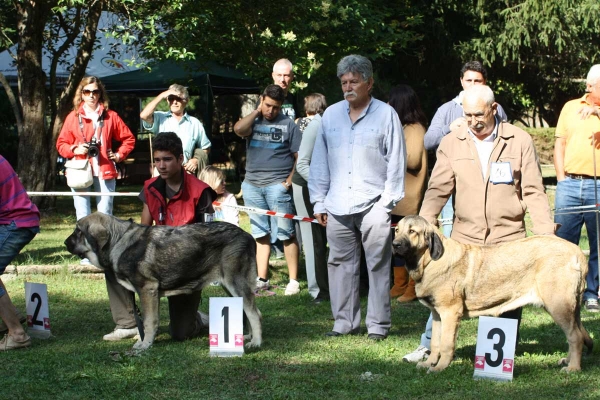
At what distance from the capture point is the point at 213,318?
19.8 feet

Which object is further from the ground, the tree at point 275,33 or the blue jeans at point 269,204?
the tree at point 275,33

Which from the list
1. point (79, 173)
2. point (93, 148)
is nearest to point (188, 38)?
point (93, 148)

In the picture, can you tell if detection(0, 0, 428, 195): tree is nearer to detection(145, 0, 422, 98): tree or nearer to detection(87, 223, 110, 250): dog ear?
detection(145, 0, 422, 98): tree

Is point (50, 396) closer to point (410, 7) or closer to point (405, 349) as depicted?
point (405, 349)

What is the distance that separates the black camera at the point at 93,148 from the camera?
9852mm

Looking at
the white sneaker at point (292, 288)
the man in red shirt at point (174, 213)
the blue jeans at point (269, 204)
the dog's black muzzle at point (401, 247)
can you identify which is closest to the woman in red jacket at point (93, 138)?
the blue jeans at point (269, 204)

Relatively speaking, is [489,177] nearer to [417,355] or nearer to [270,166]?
[417,355]

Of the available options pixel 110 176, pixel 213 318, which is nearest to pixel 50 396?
pixel 213 318

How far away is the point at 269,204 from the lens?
8.78 metres

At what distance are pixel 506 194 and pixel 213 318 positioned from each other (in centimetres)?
228

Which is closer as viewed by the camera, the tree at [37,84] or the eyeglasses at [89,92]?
the eyeglasses at [89,92]

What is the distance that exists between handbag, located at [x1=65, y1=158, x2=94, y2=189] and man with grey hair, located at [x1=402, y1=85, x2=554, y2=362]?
5.32 m

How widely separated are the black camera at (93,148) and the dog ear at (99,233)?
3727 millimetres

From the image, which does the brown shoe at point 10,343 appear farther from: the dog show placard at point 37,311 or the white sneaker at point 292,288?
the white sneaker at point 292,288
